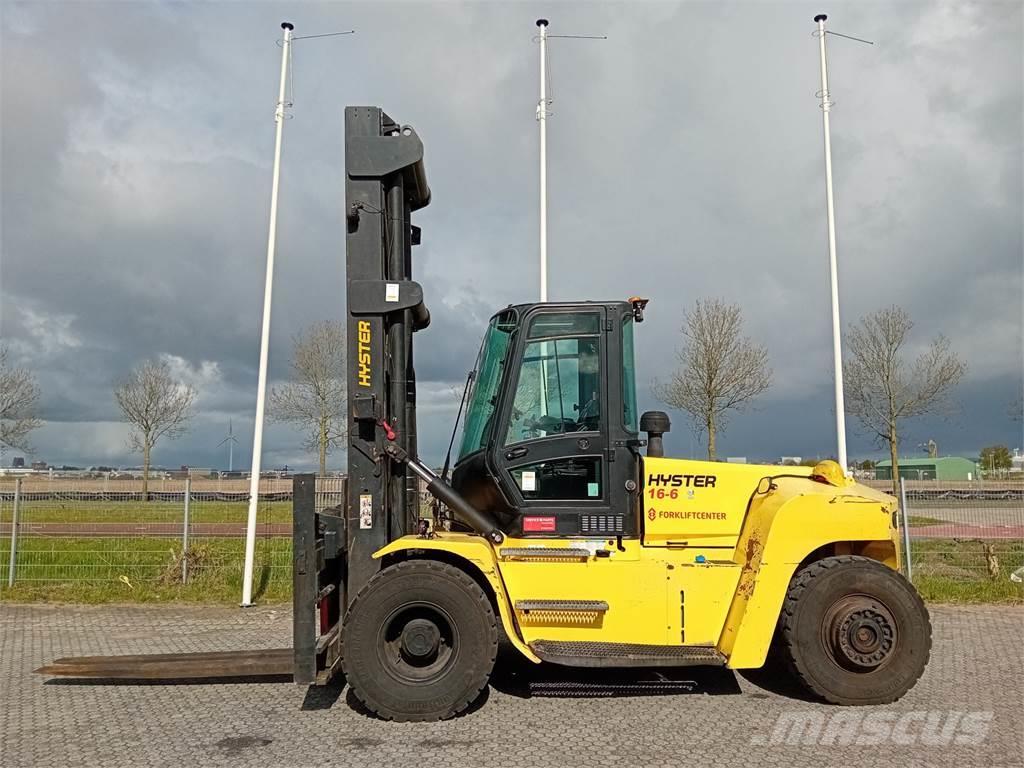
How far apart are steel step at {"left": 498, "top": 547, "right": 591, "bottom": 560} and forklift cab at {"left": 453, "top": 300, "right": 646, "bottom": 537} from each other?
0.15 m

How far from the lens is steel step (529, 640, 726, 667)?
5738 mm

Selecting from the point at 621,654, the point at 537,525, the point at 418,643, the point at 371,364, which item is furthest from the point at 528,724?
the point at 371,364

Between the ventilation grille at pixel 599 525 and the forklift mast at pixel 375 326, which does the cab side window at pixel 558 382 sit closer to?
the ventilation grille at pixel 599 525

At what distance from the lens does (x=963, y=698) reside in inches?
244

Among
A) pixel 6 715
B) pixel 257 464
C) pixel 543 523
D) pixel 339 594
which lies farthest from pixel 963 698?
pixel 257 464

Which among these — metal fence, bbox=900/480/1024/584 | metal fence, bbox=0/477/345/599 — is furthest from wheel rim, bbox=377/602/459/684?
metal fence, bbox=900/480/1024/584

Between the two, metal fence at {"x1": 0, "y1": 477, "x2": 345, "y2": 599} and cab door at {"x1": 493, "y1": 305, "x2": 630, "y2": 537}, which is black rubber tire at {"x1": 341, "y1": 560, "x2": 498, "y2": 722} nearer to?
cab door at {"x1": 493, "y1": 305, "x2": 630, "y2": 537}

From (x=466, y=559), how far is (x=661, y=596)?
1526 millimetres

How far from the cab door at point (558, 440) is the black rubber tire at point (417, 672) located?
0.75 m

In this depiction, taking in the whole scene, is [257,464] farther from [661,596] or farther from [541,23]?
[541,23]

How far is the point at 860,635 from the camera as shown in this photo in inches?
234

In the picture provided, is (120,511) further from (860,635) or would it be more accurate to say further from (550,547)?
(860,635)

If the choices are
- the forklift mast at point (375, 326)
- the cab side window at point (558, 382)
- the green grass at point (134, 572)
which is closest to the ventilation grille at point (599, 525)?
the cab side window at point (558, 382)

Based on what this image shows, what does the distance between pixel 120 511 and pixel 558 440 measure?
31.5 ft
